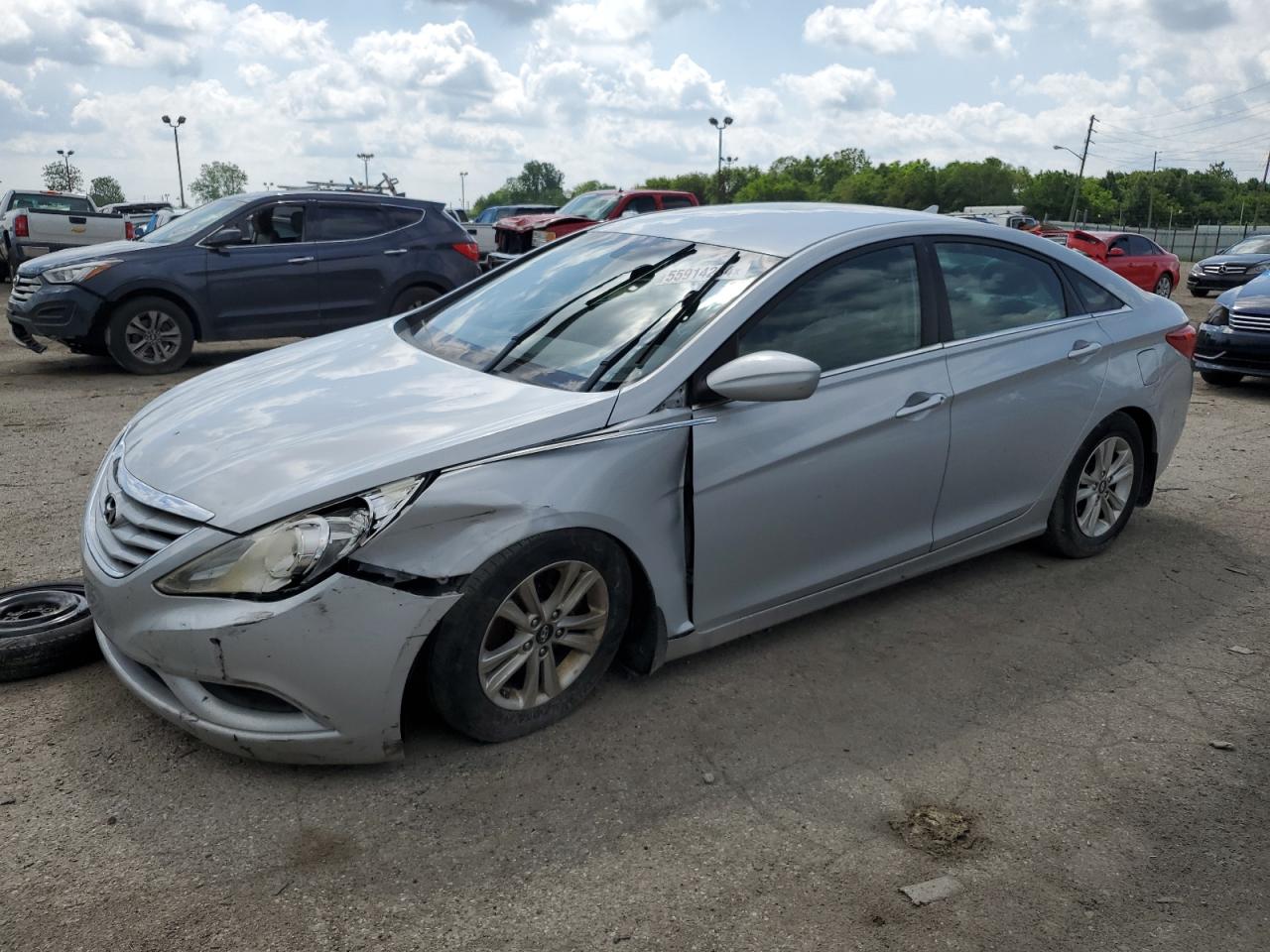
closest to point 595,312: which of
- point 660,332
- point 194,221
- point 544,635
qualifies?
point 660,332

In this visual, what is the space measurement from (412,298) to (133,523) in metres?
8.32

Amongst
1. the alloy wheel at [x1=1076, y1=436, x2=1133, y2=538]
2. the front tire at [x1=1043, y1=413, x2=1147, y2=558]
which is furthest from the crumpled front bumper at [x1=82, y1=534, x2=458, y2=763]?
the alloy wheel at [x1=1076, y1=436, x2=1133, y2=538]

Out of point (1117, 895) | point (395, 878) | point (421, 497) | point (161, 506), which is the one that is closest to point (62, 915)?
point (395, 878)

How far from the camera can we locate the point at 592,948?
2463 millimetres

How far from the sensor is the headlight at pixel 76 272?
31.1 ft

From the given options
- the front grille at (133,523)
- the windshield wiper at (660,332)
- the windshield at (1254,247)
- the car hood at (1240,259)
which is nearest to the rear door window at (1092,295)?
the windshield wiper at (660,332)

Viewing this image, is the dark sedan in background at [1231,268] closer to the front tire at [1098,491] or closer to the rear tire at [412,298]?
the rear tire at [412,298]

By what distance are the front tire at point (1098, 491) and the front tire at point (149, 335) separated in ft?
26.5

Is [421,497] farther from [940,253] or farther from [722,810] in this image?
[940,253]

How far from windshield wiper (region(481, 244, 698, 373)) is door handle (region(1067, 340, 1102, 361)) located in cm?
176

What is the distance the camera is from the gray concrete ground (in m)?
2.56

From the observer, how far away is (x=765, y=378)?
336 centimetres

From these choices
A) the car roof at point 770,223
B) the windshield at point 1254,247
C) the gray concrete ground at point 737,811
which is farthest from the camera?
the windshield at point 1254,247

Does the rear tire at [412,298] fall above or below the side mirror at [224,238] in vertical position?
below
